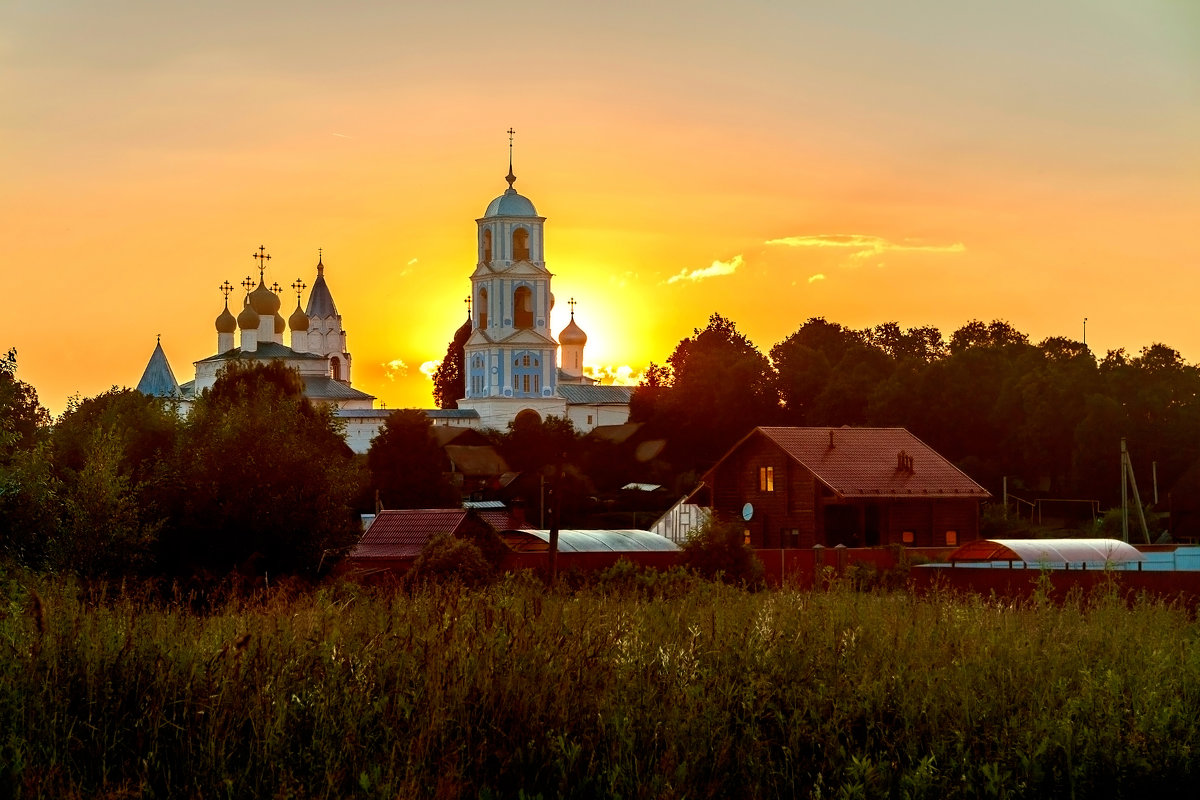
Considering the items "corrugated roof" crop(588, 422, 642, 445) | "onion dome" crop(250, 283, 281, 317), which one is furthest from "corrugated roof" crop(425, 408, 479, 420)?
"onion dome" crop(250, 283, 281, 317)

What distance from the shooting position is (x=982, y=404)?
236 feet

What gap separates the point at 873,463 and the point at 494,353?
7041cm

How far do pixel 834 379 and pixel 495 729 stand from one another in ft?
230

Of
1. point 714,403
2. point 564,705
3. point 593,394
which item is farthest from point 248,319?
point 564,705

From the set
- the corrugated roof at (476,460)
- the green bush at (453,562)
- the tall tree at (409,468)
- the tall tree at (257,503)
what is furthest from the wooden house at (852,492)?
the corrugated roof at (476,460)

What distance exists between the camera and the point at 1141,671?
1430 cm

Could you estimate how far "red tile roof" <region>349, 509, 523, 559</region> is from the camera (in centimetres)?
3628

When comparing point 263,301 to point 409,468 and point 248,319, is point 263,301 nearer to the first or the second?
point 248,319

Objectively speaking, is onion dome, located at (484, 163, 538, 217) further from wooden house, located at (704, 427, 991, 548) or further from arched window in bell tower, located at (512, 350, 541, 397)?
wooden house, located at (704, 427, 991, 548)

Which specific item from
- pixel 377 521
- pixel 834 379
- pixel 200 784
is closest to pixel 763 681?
pixel 200 784

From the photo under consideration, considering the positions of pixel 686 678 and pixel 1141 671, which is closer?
pixel 686 678

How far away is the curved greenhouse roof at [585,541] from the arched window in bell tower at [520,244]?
8063 centimetres

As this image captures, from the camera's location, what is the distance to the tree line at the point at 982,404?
63.8 metres

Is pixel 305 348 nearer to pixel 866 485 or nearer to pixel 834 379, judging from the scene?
pixel 834 379
